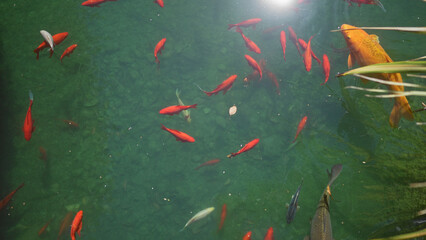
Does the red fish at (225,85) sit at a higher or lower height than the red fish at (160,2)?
lower

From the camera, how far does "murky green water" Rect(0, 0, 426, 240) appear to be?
2768mm

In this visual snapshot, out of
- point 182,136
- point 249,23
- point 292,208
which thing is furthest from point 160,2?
point 292,208

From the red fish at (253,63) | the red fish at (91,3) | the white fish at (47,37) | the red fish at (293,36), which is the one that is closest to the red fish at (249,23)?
the red fish at (293,36)

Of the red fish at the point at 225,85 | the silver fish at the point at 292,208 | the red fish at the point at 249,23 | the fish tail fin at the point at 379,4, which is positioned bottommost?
the silver fish at the point at 292,208

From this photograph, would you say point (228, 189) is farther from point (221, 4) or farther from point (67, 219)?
point (221, 4)

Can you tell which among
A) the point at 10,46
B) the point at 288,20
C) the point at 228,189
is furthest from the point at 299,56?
the point at 10,46

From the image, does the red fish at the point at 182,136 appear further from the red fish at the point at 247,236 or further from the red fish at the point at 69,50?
the red fish at the point at 69,50

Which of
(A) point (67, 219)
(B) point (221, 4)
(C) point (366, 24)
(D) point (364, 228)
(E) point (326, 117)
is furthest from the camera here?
(B) point (221, 4)

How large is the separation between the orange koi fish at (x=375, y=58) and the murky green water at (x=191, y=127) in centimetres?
35

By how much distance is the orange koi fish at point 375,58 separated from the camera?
2420mm

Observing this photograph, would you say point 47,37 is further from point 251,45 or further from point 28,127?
point 251,45

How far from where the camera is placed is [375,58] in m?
2.58

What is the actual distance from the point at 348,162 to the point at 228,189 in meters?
1.31

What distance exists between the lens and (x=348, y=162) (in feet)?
9.23
